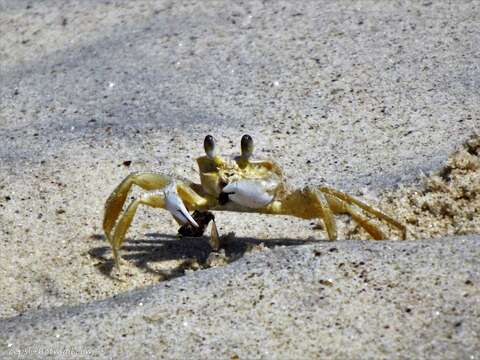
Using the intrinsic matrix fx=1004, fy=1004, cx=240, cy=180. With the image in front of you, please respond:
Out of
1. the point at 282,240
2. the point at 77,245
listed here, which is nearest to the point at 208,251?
the point at 282,240

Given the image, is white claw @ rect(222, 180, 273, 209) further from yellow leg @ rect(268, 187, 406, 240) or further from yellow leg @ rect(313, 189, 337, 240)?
yellow leg @ rect(313, 189, 337, 240)

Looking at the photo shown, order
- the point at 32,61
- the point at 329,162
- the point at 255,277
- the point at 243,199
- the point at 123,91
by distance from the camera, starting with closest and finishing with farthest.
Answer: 1. the point at 255,277
2. the point at 243,199
3. the point at 329,162
4. the point at 123,91
5. the point at 32,61

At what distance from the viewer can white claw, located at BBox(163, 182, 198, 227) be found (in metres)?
3.66

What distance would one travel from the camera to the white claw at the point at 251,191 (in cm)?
374

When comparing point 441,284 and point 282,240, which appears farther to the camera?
point 282,240

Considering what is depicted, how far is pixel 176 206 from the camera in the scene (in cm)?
366

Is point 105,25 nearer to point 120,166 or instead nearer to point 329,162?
point 120,166

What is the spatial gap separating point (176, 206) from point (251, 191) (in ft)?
0.96

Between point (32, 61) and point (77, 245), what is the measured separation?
2149 millimetres

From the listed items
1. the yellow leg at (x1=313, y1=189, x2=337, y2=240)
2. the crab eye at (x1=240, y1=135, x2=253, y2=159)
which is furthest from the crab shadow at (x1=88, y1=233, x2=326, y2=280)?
the crab eye at (x1=240, y1=135, x2=253, y2=159)

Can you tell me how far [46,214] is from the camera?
14.0 feet

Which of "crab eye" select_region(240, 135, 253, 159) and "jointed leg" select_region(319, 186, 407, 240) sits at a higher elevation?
→ "crab eye" select_region(240, 135, 253, 159)

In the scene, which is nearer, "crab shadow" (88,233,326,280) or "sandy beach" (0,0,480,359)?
"sandy beach" (0,0,480,359)

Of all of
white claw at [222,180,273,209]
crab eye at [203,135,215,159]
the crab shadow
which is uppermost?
crab eye at [203,135,215,159]
